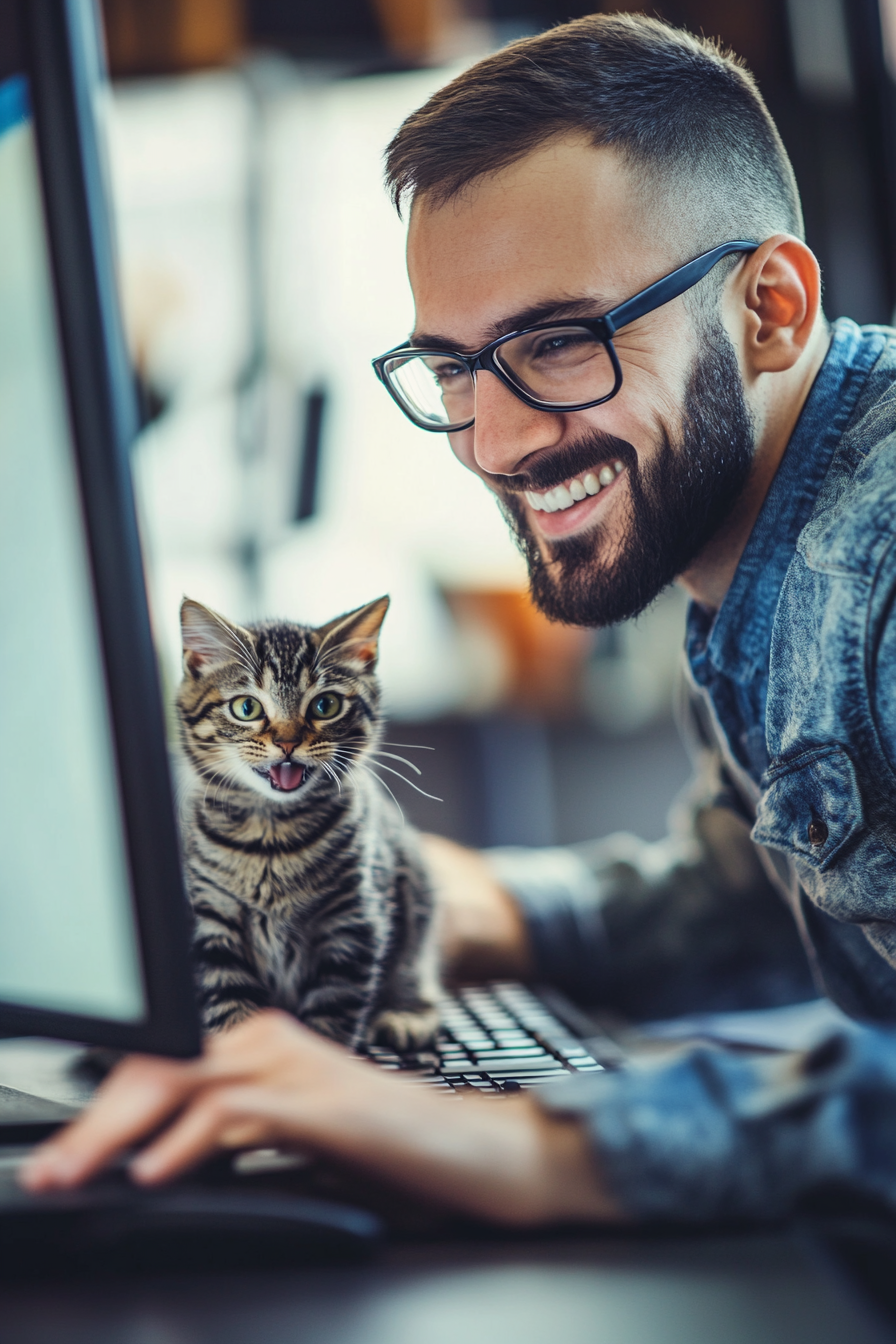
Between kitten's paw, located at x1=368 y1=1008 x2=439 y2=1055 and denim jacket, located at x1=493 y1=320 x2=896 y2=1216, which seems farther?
kitten's paw, located at x1=368 y1=1008 x2=439 y2=1055

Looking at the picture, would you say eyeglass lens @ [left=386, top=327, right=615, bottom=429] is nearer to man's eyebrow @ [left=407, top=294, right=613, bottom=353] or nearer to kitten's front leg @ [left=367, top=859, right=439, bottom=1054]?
man's eyebrow @ [left=407, top=294, right=613, bottom=353]

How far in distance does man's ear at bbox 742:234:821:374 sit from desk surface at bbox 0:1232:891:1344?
0.44 meters

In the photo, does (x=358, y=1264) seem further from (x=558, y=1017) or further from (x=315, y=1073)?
(x=558, y=1017)

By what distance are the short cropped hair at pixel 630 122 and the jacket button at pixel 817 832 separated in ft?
1.04

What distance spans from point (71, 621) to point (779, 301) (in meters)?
0.41

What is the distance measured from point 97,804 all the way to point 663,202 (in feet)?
1.32

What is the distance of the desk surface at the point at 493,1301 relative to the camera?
1.07 ft

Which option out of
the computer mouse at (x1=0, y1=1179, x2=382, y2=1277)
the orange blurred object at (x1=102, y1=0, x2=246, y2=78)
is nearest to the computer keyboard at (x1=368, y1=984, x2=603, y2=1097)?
the computer mouse at (x1=0, y1=1179, x2=382, y2=1277)

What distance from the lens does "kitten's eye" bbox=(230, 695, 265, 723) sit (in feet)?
1.52

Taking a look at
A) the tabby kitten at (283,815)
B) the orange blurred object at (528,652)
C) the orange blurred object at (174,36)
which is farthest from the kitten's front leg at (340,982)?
the orange blurred object at (174,36)

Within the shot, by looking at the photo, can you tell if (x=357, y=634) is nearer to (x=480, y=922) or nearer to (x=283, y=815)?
(x=283, y=815)

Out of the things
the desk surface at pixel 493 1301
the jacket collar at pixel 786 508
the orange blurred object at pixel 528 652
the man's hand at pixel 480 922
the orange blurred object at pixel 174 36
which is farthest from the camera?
the orange blurred object at pixel 174 36

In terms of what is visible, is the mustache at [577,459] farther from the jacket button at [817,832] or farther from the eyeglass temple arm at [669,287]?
the jacket button at [817,832]

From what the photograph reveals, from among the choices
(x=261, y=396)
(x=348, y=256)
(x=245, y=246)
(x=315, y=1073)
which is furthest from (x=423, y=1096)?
(x=245, y=246)
